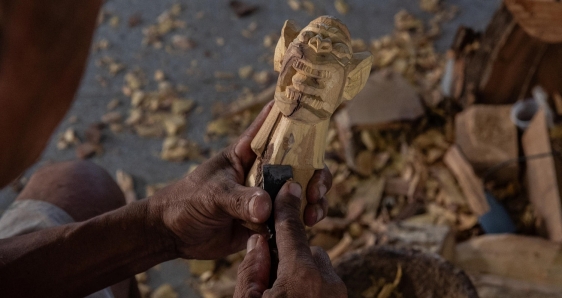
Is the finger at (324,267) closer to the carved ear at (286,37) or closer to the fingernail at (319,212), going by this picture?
the fingernail at (319,212)

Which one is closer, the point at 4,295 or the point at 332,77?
the point at 332,77

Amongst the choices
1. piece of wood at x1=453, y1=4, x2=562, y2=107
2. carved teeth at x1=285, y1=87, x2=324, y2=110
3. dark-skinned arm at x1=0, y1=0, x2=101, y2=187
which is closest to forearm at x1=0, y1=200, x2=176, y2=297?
carved teeth at x1=285, y1=87, x2=324, y2=110

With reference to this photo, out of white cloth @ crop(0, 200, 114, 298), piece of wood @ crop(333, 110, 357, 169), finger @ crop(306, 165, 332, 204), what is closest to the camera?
finger @ crop(306, 165, 332, 204)

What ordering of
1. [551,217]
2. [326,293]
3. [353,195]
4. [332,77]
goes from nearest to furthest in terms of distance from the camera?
[326,293] → [332,77] → [551,217] → [353,195]

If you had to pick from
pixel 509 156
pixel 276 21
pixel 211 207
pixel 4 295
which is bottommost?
pixel 509 156

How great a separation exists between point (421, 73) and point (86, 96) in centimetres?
246

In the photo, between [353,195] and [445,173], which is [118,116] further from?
[445,173]

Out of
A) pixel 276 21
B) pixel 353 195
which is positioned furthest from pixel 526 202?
pixel 276 21

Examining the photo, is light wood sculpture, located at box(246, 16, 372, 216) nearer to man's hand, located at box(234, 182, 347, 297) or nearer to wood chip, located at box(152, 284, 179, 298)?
man's hand, located at box(234, 182, 347, 297)

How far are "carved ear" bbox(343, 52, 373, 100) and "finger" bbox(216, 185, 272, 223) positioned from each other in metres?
0.37

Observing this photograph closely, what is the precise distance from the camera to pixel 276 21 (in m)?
4.26

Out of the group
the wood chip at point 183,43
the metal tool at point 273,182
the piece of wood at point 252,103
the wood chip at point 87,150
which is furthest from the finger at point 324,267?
the wood chip at point 183,43

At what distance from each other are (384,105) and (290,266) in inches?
83.0

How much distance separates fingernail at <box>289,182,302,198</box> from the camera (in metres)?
1.41
